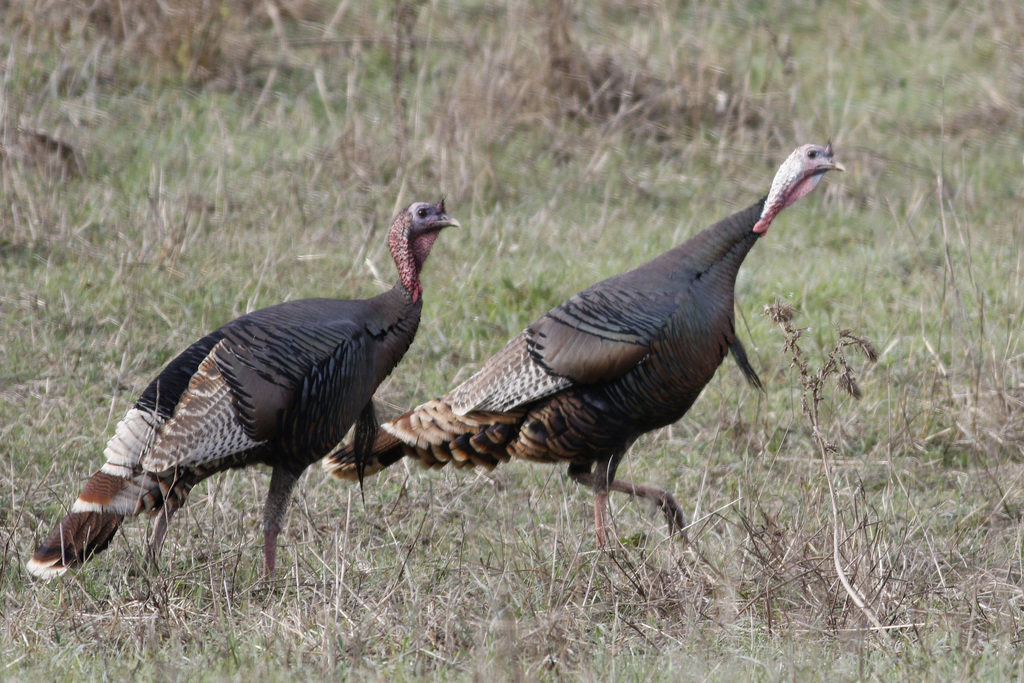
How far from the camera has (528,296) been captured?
5926 millimetres

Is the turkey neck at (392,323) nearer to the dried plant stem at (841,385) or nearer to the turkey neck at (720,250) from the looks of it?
the turkey neck at (720,250)

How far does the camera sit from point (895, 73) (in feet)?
28.4

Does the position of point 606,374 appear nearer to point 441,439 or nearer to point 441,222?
point 441,439

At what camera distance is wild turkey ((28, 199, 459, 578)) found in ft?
12.4

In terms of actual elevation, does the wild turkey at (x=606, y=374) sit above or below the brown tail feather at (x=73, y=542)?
above

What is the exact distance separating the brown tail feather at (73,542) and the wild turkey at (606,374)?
2.87ft

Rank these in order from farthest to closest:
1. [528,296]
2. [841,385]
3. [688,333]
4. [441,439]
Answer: [528,296] → [441,439] → [688,333] → [841,385]

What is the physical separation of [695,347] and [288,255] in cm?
282

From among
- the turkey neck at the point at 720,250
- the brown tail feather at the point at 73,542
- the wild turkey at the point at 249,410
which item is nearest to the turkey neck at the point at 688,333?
the turkey neck at the point at 720,250

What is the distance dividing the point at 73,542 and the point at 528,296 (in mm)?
2764

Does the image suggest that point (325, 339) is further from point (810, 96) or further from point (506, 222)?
point (810, 96)

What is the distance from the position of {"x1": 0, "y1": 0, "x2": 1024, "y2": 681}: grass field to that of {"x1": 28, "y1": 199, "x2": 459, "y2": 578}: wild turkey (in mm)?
179

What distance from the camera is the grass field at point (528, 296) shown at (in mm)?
3330

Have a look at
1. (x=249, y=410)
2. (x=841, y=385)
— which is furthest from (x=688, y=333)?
(x=249, y=410)
